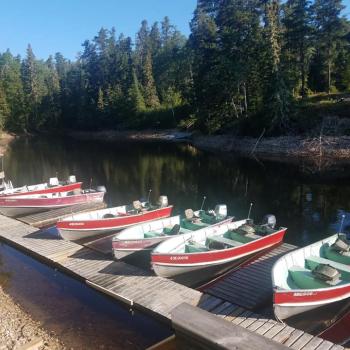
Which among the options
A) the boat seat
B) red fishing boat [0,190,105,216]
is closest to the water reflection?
red fishing boat [0,190,105,216]

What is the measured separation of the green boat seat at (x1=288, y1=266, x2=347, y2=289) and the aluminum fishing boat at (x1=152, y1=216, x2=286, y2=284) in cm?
283

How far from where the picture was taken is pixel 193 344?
18.3 feet

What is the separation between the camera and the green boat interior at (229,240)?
1518 cm

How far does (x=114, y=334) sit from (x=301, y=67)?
Result: 52.6m

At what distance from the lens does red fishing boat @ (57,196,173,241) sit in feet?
59.0

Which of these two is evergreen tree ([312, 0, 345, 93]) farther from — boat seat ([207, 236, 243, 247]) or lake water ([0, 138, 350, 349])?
boat seat ([207, 236, 243, 247])

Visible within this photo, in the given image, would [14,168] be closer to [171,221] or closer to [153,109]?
[171,221]

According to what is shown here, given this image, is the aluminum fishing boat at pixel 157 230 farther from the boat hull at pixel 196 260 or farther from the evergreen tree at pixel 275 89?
the evergreen tree at pixel 275 89

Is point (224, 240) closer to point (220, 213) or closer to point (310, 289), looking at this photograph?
point (220, 213)

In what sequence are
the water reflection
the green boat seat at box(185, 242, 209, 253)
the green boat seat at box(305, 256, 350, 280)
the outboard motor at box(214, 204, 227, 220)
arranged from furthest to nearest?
the water reflection, the outboard motor at box(214, 204, 227, 220), the green boat seat at box(185, 242, 209, 253), the green boat seat at box(305, 256, 350, 280)

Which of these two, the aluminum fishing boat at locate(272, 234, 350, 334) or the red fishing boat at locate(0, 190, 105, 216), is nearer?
the aluminum fishing boat at locate(272, 234, 350, 334)

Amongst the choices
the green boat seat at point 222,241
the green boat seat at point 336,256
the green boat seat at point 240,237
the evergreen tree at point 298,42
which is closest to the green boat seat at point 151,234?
the green boat seat at point 222,241

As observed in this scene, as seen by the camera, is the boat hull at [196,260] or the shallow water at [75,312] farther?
the boat hull at [196,260]

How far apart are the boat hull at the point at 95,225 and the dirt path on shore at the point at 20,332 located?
5348mm
